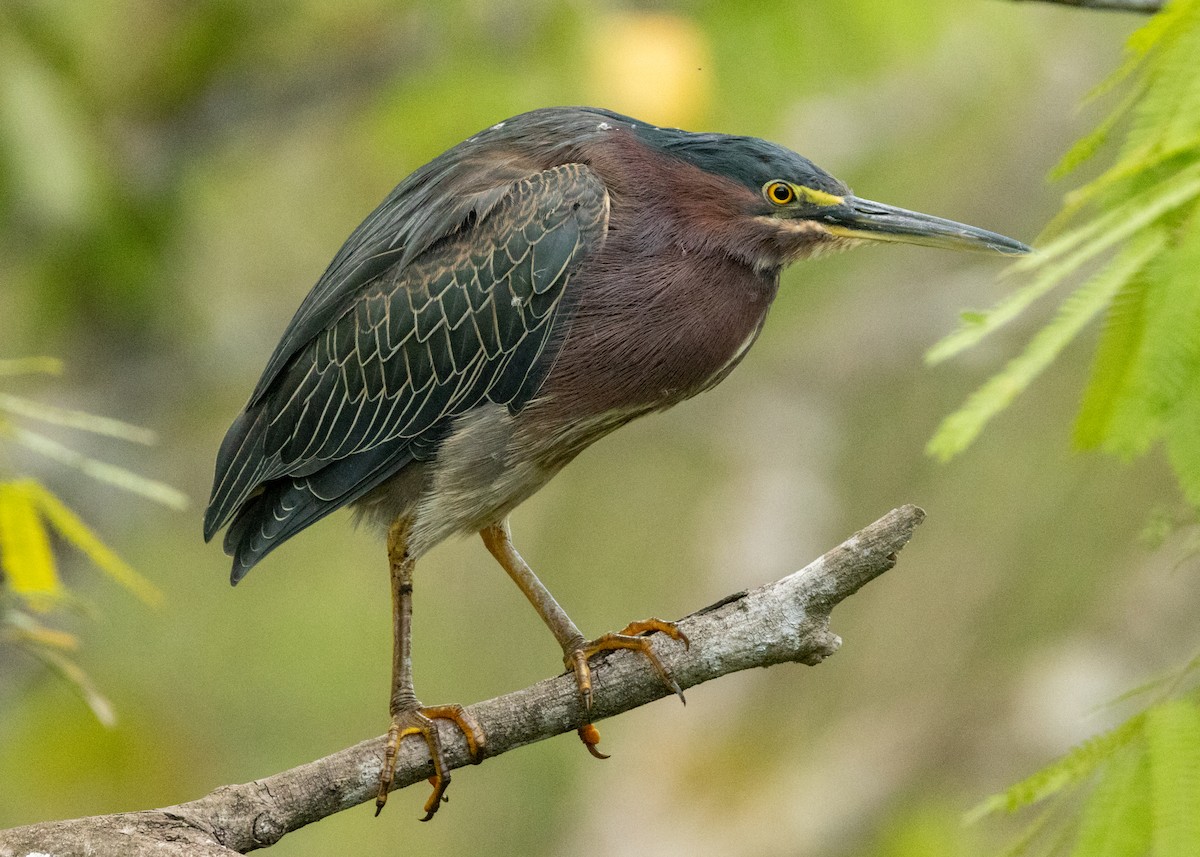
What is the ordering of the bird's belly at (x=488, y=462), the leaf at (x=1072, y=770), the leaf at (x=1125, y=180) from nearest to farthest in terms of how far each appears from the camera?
the leaf at (x=1125, y=180) → the leaf at (x=1072, y=770) → the bird's belly at (x=488, y=462)

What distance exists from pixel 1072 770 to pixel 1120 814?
116 millimetres

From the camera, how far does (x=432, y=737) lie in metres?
3.66

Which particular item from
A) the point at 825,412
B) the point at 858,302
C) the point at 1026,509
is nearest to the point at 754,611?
the point at 1026,509

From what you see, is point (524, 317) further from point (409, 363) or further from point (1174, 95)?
point (1174, 95)

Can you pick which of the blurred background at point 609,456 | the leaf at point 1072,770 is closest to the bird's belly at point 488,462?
the leaf at point 1072,770

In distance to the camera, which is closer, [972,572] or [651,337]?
[651,337]

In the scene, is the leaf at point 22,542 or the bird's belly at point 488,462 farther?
the bird's belly at point 488,462

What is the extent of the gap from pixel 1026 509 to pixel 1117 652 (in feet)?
3.50

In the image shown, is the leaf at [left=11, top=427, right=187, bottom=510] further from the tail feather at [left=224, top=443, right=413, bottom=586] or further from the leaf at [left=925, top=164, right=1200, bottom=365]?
the leaf at [left=925, top=164, right=1200, bottom=365]

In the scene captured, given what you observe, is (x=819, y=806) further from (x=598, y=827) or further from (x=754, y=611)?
(x=754, y=611)

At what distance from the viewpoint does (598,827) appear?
8.07 meters

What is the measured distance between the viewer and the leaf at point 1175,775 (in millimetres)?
2070

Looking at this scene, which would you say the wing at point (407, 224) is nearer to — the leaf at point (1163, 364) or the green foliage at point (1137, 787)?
the leaf at point (1163, 364)

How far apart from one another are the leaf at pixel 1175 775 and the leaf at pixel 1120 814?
0.13ft
